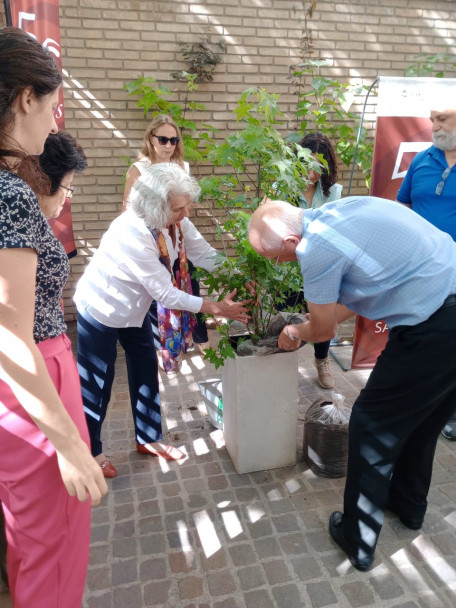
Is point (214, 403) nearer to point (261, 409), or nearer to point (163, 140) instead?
point (261, 409)

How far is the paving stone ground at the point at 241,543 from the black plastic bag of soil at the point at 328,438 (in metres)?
0.09

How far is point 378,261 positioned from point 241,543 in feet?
5.12

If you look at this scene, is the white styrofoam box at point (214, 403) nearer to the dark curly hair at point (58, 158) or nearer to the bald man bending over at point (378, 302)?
the bald man bending over at point (378, 302)

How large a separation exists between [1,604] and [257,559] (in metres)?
1.12

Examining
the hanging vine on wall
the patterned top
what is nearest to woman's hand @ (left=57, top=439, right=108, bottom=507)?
the patterned top

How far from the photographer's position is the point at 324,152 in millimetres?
3795

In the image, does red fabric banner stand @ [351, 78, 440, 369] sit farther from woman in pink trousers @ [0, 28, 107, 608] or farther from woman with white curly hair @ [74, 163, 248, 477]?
Answer: woman in pink trousers @ [0, 28, 107, 608]

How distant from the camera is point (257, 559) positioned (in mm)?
2326

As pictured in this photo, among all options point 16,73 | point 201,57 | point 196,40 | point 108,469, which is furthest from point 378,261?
point 196,40

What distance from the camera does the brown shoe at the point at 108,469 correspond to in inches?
114

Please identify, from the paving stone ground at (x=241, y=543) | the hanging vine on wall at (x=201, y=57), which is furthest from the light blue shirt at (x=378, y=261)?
the hanging vine on wall at (x=201, y=57)

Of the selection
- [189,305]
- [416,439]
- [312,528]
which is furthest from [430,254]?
[312,528]

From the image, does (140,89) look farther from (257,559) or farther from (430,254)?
(257,559)

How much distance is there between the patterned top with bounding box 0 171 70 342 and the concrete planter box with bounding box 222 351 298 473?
4.46ft
